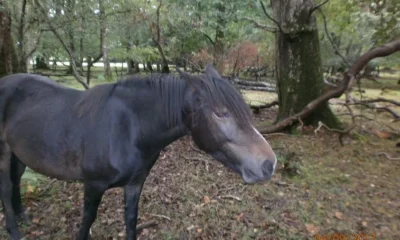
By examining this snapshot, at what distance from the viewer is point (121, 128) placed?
196 cm

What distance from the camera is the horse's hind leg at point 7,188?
2.48 m

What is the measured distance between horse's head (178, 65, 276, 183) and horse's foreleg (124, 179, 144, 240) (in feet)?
2.97

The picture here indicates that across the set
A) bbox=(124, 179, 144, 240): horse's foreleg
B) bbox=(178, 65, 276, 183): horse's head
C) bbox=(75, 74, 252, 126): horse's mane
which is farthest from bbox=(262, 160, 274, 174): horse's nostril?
bbox=(124, 179, 144, 240): horse's foreleg

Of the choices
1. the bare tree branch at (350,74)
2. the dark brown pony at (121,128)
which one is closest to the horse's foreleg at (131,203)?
the dark brown pony at (121,128)

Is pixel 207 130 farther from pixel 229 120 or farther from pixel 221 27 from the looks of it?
Result: pixel 221 27

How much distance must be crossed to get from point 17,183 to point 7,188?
27cm

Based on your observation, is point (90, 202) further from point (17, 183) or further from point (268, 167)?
point (268, 167)

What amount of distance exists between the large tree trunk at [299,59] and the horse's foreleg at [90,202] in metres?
4.83

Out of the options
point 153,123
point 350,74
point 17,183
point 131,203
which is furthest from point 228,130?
point 350,74

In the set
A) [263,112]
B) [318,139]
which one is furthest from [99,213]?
[263,112]

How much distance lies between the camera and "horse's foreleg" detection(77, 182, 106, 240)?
203 cm

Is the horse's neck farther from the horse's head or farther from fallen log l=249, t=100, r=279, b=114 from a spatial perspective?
fallen log l=249, t=100, r=279, b=114

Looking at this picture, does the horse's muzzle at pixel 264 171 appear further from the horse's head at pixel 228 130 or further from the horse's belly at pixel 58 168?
the horse's belly at pixel 58 168

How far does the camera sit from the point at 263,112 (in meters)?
8.10
